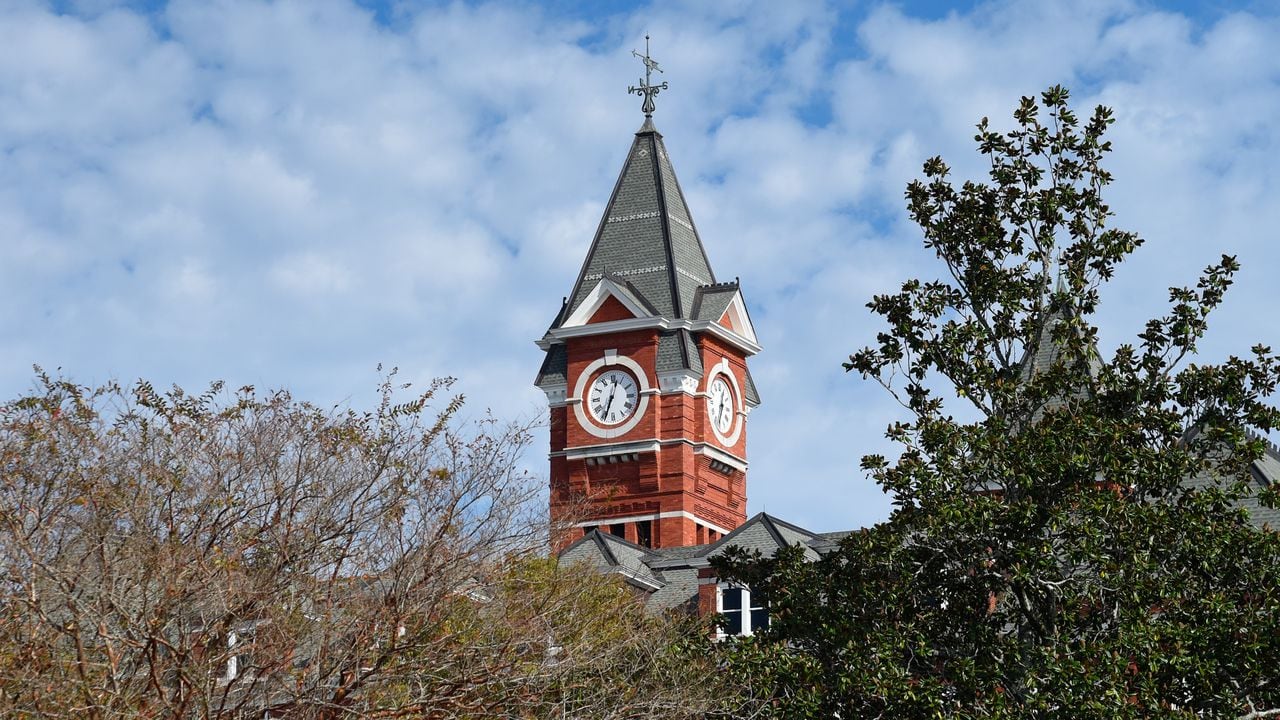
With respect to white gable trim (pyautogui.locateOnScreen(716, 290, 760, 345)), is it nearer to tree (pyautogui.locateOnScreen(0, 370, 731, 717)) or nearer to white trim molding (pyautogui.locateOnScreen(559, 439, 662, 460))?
white trim molding (pyautogui.locateOnScreen(559, 439, 662, 460))

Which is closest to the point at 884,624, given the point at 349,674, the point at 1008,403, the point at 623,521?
the point at 1008,403

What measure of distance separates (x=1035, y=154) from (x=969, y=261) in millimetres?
1673

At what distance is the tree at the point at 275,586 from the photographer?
2508cm

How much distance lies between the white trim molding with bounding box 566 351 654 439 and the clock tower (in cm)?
3

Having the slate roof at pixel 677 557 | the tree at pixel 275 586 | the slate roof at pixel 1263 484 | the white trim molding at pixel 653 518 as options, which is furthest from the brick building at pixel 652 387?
the tree at pixel 275 586

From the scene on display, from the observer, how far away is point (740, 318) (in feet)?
209

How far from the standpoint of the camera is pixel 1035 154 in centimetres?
2741

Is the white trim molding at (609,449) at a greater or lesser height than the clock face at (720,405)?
lesser

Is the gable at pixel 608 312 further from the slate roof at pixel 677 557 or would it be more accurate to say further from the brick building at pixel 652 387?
the slate roof at pixel 677 557

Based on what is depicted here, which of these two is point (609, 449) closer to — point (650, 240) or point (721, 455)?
point (721, 455)

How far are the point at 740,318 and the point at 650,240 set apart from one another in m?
3.69

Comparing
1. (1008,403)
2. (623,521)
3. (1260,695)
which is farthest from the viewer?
(623,521)

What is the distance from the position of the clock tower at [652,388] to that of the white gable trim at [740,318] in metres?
0.05

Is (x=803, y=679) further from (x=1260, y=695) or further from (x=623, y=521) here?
(x=623, y=521)
